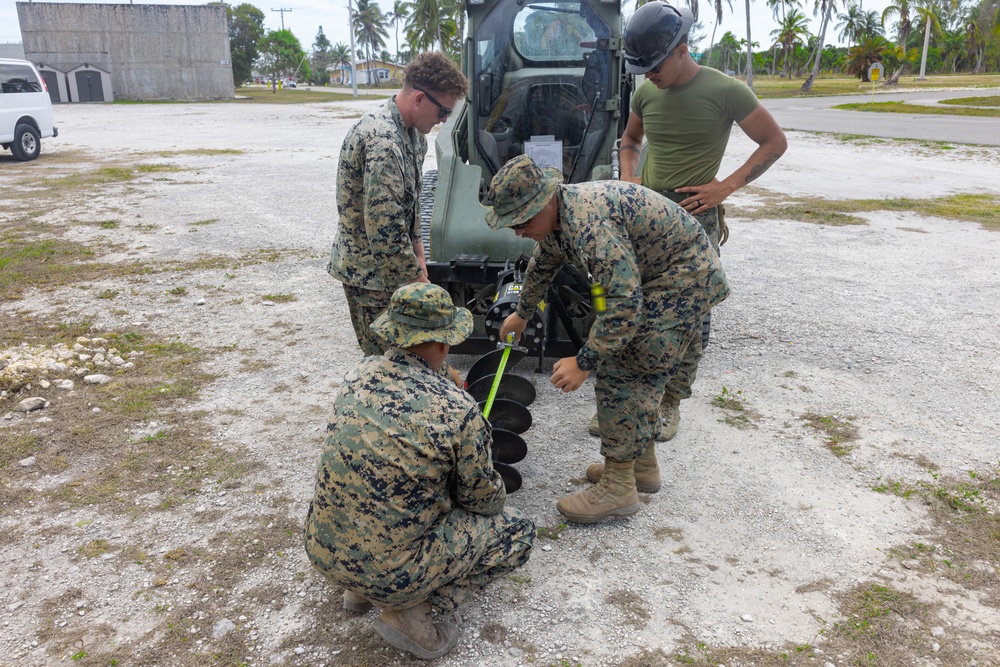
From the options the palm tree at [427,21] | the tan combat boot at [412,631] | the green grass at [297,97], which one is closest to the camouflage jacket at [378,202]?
the tan combat boot at [412,631]

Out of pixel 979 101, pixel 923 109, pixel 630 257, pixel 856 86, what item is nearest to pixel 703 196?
pixel 630 257

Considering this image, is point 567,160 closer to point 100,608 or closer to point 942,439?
point 942,439

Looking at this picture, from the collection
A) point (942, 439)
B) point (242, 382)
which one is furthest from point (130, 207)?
point (942, 439)

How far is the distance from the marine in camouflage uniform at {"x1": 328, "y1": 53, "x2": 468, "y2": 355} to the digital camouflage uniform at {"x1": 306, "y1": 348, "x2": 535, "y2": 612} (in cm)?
85

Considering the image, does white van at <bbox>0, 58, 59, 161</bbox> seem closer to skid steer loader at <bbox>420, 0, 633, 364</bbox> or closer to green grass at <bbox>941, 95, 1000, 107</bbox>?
skid steer loader at <bbox>420, 0, 633, 364</bbox>

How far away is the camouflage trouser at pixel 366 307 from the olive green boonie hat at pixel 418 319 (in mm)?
1062

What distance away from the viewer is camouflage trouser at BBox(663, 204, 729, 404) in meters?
3.76

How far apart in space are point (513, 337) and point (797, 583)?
164 centimetres

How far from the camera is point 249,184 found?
1323cm

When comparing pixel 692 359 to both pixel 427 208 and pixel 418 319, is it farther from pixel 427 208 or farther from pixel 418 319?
pixel 427 208

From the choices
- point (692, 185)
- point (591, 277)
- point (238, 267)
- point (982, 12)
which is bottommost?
point (238, 267)

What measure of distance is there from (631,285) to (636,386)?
23.6 inches

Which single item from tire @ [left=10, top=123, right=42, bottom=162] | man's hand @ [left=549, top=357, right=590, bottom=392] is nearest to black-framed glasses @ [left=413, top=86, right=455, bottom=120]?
man's hand @ [left=549, top=357, right=590, bottom=392]

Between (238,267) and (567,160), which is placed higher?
(567,160)
